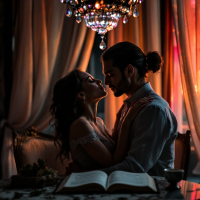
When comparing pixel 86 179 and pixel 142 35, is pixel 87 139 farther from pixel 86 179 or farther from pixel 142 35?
pixel 142 35

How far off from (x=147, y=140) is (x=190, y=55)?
1.34m

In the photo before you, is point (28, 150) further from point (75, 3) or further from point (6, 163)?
point (75, 3)

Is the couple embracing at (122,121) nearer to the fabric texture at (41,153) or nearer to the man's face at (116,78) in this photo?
the man's face at (116,78)

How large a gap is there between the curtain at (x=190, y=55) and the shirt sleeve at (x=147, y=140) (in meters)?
1.00

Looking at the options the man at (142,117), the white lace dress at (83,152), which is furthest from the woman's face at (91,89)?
the white lace dress at (83,152)

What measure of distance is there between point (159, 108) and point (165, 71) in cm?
132

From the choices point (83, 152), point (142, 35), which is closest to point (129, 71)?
point (83, 152)

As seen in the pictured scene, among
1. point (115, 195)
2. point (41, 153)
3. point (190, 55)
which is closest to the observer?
point (115, 195)

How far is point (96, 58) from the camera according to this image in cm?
320

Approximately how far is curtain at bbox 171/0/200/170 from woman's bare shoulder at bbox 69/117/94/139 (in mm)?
1187

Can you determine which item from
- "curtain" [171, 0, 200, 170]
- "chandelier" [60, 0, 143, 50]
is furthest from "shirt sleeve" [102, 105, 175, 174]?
"curtain" [171, 0, 200, 170]

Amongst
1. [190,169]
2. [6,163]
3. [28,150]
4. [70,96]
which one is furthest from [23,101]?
[190,169]

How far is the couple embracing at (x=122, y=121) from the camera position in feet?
4.71

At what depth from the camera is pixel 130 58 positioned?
1.78m
